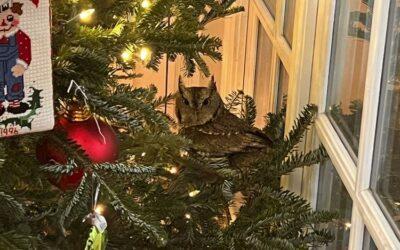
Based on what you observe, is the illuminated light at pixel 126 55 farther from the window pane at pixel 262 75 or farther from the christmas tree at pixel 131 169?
the window pane at pixel 262 75

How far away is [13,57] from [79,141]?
15 centimetres

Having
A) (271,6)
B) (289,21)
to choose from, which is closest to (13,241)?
(289,21)

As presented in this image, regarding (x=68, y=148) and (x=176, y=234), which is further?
(x=176, y=234)

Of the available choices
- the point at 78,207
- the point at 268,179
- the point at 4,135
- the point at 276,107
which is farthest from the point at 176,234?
the point at 276,107

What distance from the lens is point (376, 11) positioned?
97 cm

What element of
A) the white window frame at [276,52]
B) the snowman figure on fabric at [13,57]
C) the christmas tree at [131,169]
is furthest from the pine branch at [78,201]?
the white window frame at [276,52]

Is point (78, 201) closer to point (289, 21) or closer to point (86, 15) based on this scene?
point (86, 15)

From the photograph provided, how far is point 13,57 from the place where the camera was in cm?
87

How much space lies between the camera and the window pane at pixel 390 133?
932mm

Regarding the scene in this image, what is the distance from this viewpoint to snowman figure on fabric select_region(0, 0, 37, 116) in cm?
86

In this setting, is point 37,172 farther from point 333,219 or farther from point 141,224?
point 333,219

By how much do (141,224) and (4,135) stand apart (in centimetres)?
20

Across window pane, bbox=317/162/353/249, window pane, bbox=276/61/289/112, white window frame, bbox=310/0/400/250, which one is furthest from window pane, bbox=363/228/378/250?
window pane, bbox=276/61/289/112

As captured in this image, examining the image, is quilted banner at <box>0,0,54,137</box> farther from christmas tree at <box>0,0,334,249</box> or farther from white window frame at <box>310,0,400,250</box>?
white window frame at <box>310,0,400,250</box>
